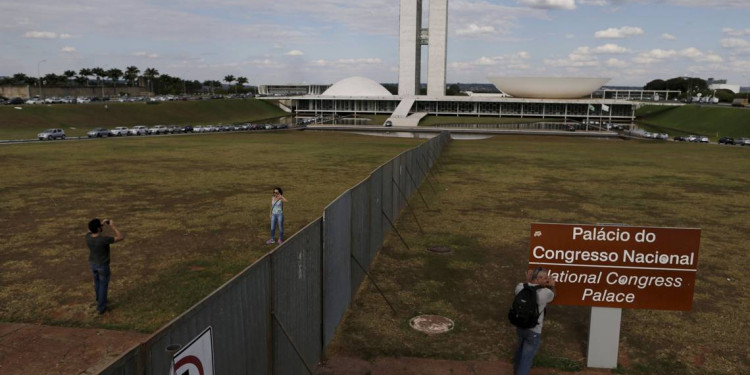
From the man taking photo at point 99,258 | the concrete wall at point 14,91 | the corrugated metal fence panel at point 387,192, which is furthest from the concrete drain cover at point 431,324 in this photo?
Result: the concrete wall at point 14,91

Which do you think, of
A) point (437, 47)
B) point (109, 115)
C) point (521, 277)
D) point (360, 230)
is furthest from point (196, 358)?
point (437, 47)

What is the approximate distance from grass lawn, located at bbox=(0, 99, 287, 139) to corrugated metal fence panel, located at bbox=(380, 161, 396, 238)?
207 feet

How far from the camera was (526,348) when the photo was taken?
787 cm

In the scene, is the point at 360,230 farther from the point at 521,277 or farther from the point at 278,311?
the point at 278,311

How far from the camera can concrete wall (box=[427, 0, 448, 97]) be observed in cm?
14838

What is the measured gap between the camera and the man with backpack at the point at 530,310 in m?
7.56

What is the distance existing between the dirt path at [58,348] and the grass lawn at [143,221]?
1.18 feet

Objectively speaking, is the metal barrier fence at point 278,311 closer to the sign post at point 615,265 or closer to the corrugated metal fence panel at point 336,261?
the corrugated metal fence panel at point 336,261

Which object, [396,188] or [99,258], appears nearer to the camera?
[99,258]

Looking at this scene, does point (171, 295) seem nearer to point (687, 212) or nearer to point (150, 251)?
point (150, 251)

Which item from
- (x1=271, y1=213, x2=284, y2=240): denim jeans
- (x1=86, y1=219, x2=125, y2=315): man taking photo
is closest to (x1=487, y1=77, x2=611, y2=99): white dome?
(x1=271, y1=213, x2=284, y2=240): denim jeans

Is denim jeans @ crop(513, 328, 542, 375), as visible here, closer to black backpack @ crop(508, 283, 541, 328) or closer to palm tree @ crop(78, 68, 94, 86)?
black backpack @ crop(508, 283, 541, 328)

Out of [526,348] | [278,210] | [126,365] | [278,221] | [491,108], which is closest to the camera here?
Answer: [126,365]

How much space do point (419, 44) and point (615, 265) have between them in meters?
153
